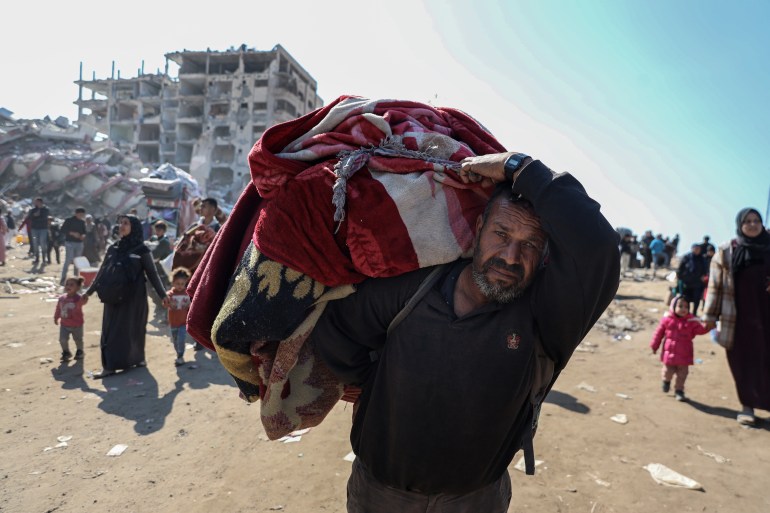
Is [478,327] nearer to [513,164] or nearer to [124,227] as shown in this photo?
[513,164]

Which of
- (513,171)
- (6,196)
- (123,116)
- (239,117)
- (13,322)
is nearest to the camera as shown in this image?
(513,171)

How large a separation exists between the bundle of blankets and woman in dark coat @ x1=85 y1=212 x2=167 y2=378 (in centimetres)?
466

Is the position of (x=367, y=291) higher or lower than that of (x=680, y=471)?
higher

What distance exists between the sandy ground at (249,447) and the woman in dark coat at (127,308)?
0.91 feet

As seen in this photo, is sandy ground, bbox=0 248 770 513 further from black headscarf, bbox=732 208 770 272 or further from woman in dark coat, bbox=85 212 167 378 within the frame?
black headscarf, bbox=732 208 770 272

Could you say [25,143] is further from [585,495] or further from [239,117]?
[585,495]

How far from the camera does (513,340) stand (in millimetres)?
1501

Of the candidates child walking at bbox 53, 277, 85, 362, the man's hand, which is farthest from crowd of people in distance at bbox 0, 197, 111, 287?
the man's hand

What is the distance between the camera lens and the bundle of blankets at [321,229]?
1450 mm

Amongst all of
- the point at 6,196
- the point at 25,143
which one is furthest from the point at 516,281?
the point at 25,143

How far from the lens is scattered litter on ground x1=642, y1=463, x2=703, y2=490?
3564 millimetres

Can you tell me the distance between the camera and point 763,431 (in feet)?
15.4

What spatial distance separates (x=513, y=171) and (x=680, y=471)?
3754 mm

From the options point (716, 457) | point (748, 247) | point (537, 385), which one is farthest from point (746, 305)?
point (537, 385)
